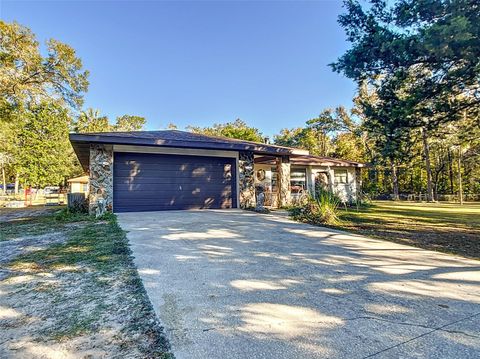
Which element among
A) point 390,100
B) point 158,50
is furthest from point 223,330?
point 158,50

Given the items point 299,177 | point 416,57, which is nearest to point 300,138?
point 299,177

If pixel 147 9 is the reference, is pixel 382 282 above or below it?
below

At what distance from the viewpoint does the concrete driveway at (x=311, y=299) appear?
5.95ft

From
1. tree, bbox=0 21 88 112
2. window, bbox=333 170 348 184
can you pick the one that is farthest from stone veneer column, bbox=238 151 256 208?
tree, bbox=0 21 88 112

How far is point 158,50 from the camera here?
15594 millimetres

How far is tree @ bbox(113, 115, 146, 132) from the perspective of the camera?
3491cm

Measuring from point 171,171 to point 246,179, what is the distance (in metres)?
3.05

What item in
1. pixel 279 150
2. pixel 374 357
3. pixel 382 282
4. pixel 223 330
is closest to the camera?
pixel 374 357

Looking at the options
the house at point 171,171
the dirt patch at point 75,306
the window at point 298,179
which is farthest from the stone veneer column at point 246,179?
the dirt patch at point 75,306

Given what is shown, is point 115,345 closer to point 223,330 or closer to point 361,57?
point 223,330

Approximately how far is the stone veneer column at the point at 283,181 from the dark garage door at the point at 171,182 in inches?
86.2

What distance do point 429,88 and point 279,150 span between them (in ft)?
18.3

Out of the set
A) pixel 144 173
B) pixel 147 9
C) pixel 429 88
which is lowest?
pixel 144 173

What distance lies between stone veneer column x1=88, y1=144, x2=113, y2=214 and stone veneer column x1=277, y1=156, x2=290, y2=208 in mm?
6823
